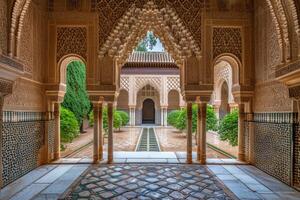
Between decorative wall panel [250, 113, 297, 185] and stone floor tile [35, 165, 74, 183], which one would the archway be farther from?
stone floor tile [35, 165, 74, 183]

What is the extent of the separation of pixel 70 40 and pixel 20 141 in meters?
2.40

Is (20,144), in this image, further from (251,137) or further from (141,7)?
(251,137)

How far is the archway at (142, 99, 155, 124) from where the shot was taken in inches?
943

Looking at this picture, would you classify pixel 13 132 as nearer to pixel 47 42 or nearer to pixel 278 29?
pixel 47 42

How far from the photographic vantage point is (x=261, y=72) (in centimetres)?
531

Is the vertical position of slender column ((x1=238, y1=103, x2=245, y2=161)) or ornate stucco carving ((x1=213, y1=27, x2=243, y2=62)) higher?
ornate stucco carving ((x1=213, y1=27, x2=243, y2=62))

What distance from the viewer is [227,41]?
18.8ft

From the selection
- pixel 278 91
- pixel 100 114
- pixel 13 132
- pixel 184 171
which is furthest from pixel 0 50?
pixel 278 91

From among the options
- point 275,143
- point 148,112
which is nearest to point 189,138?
point 275,143

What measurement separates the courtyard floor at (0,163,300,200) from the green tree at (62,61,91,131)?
6708 millimetres

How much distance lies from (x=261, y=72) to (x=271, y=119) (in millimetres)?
1064


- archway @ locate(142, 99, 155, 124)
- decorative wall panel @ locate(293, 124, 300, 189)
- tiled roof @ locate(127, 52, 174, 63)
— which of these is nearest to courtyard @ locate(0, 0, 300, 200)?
decorative wall panel @ locate(293, 124, 300, 189)

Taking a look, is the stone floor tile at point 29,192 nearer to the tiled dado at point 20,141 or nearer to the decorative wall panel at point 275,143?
the tiled dado at point 20,141

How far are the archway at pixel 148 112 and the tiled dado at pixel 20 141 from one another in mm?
18437
